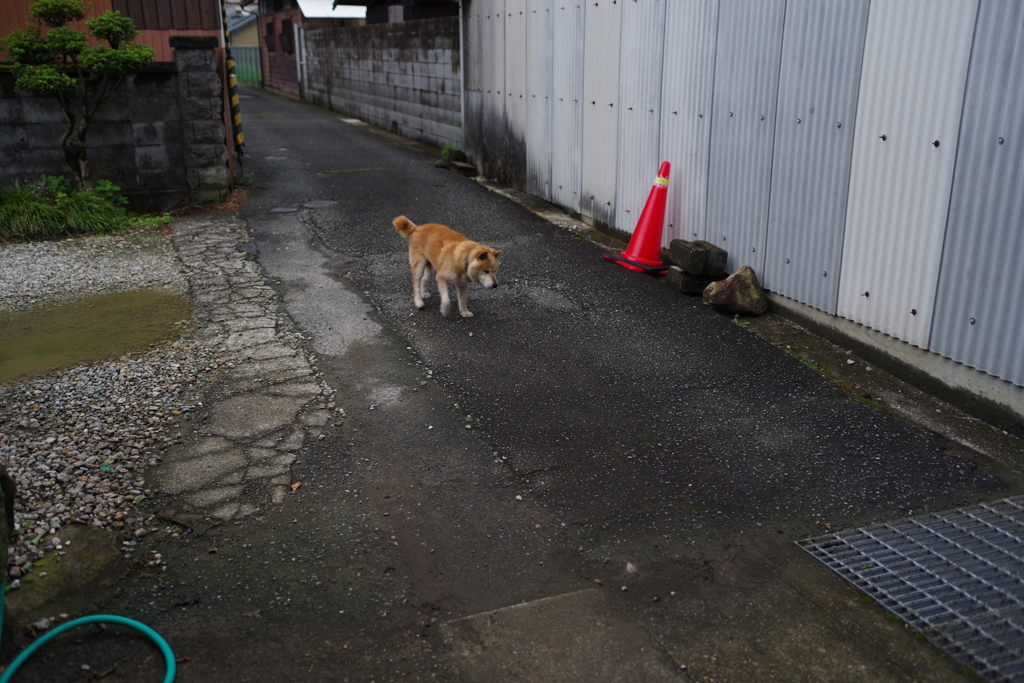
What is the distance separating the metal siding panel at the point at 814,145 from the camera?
539 cm

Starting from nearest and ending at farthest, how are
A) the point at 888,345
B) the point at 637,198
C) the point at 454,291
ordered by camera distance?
the point at 888,345 < the point at 454,291 < the point at 637,198

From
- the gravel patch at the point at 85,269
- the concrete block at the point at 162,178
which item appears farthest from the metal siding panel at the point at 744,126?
the concrete block at the point at 162,178

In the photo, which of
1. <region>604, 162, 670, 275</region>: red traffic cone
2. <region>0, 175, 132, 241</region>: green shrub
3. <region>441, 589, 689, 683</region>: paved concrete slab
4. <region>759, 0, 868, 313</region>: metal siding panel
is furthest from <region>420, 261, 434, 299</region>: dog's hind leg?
<region>0, 175, 132, 241</region>: green shrub

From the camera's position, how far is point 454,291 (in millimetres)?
7266

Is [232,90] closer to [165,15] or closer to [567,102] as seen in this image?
[165,15]

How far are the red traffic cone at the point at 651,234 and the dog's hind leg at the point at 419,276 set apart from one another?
2.28 m

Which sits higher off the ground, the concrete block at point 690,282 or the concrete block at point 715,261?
the concrete block at point 715,261

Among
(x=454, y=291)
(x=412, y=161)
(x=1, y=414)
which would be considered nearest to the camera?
(x=1, y=414)

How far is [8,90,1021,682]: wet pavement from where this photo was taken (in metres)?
2.86

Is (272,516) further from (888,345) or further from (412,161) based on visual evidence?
(412,161)

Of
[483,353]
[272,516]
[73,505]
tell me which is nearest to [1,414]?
[73,505]

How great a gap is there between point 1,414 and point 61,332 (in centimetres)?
148

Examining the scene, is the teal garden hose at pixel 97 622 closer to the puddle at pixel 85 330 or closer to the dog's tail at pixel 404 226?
the puddle at pixel 85 330

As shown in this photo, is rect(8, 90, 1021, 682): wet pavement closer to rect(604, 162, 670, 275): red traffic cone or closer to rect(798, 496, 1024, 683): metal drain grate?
rect(798, 496, 1024, 683): metal drain grate
